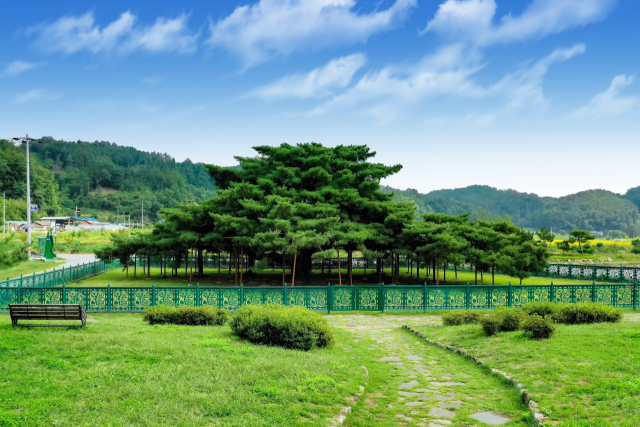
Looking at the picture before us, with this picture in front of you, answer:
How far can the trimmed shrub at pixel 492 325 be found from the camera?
38.1 feet

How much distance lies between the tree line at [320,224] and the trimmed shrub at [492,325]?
13459 millimetres

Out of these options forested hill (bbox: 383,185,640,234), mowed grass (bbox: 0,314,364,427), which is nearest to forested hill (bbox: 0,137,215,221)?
forested hill (bbox: 383,185,640,234)

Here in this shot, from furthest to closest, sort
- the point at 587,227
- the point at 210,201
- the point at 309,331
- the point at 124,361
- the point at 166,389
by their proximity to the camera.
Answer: the point at 587,227 → the point at 210,201 → the point at 309,331 → the point at 124,361 → the point at 166,389

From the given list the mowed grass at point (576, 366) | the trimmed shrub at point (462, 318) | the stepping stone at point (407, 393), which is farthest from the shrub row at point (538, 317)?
the stepping stone at point (407, 393)

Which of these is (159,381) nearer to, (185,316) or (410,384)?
(410,384)

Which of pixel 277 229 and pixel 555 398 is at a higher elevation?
pixel 277 229

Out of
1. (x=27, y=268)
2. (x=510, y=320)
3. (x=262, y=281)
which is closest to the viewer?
(x=510, y=320)

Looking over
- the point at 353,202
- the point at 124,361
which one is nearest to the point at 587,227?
the point at 353,202

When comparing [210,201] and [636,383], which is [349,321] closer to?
[636,383]

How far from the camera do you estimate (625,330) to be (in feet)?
36.0

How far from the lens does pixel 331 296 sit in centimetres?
1823

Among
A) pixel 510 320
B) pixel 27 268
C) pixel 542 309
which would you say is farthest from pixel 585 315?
pixel 27 268

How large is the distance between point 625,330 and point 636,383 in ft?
14.7

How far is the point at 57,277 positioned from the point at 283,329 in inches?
828
